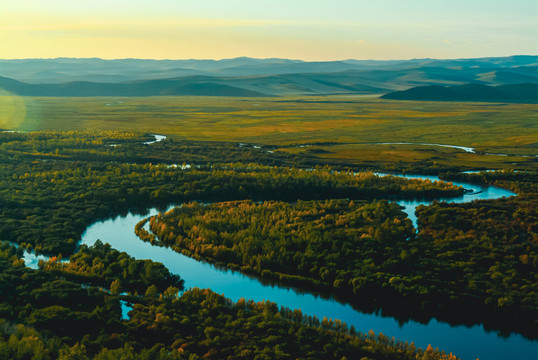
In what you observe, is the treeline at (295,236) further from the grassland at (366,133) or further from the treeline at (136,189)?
the grassland at (366,133)

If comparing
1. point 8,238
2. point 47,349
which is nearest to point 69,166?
point 8,238

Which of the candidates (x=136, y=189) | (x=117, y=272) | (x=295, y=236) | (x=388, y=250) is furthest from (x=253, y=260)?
(x=136, y=189)

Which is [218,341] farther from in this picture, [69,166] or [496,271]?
[69,166]

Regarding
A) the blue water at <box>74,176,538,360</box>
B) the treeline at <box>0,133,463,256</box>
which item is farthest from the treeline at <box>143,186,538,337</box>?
the treeline at <box>0,133,463,256</box>

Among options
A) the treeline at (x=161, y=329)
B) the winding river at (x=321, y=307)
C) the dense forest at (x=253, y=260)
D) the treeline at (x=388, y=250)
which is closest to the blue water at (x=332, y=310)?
the winding river at (x=321, y=307)

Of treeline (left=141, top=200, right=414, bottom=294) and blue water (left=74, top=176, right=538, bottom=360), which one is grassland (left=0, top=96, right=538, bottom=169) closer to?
treeline (left=141, top=200, right=414, bottom=294)
